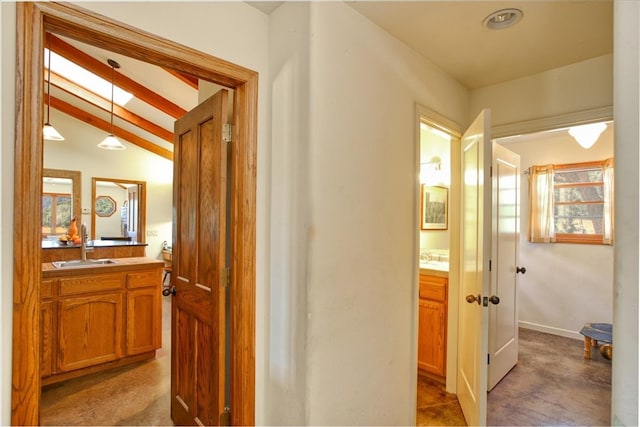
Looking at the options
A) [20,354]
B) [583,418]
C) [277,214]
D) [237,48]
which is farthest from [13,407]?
[583,418]

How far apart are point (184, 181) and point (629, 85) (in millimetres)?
2067

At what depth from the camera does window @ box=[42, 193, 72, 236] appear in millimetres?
6004

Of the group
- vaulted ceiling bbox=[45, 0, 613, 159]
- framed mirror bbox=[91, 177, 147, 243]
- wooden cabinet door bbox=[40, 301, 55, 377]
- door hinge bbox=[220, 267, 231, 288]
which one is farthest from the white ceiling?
framed mirror bbox=[91, 177, 147, 243]

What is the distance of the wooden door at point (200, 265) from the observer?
5.29 feet

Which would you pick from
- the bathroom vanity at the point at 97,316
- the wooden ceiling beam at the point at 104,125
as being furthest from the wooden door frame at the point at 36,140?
the wooden ceiling beam at the point at 104,125

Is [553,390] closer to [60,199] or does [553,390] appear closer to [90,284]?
[90,284]

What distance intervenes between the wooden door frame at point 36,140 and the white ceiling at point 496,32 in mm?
520

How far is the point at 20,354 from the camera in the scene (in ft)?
3.09

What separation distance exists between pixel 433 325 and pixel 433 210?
1279 mm

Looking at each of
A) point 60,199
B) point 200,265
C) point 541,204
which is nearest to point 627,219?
point 200,265

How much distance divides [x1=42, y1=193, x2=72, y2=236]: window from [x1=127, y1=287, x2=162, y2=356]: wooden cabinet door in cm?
456

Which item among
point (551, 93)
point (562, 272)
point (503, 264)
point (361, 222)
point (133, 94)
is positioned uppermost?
point (133, 94)

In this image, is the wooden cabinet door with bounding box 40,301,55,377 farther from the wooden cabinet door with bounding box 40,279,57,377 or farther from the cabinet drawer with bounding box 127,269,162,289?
the cabinet drawer with bounding box 127,269,162,289

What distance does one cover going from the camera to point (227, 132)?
1.64m
